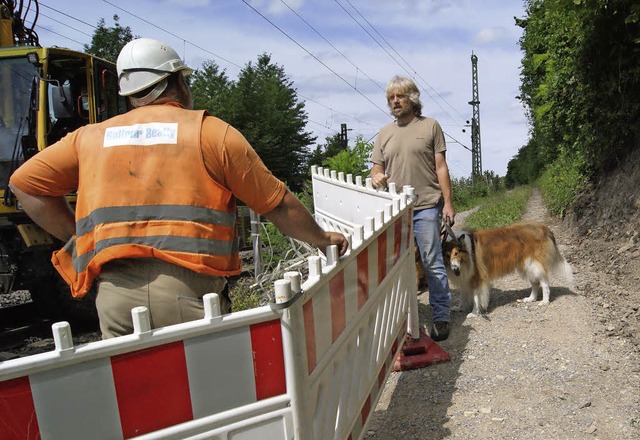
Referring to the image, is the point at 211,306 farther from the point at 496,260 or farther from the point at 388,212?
the point at 496,260

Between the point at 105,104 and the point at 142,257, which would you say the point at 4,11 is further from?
the point at 142,257

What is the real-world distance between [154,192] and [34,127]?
4.95 m

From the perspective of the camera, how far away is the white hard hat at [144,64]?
2.06 meters

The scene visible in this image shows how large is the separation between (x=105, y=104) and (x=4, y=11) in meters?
2.26

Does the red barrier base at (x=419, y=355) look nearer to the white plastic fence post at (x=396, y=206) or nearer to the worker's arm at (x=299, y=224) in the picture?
the white plastic fence post at (x=396, y=206)

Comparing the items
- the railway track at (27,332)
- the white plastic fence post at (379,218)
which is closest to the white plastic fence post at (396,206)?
the white plastic fence post at (379,218)

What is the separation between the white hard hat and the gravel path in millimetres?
2352

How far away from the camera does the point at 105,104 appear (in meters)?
6.72

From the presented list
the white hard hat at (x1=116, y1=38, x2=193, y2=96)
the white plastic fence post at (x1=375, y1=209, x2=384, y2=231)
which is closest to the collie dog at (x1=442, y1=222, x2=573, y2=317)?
the white plastic fence post at (x1=375, y1=209, x2=384, y2=231)

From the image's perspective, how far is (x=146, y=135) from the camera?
6.44 feet

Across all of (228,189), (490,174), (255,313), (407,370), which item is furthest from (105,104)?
(490,174)

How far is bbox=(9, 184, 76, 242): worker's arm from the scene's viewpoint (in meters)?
2.22

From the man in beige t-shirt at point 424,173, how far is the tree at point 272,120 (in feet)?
122

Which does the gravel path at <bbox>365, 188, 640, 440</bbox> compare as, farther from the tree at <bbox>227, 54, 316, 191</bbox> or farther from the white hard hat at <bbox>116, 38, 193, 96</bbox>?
the tree at <bbox>227, 54, 316, 191</bbox>
